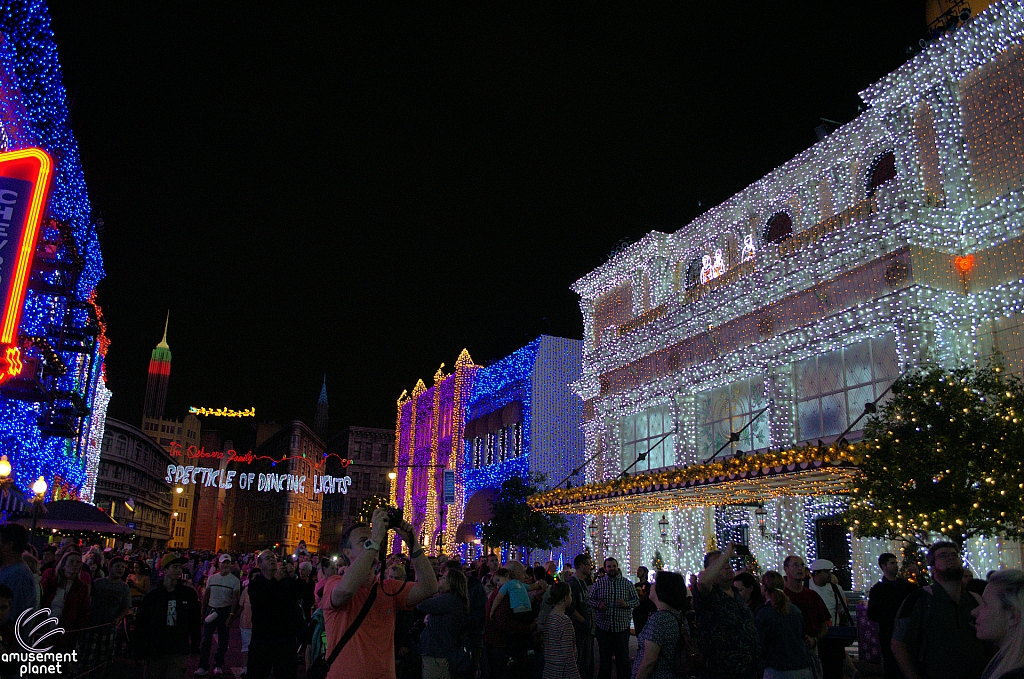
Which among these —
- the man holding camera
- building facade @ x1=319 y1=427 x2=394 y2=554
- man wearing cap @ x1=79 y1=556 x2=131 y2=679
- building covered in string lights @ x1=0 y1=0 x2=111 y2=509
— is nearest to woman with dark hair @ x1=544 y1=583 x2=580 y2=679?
the man holding camera

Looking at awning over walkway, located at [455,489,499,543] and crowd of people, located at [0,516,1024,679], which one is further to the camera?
awning over walkway, located at [455,489,499,543]

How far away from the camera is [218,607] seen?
503 inches

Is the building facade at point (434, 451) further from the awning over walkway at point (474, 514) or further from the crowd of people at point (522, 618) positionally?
the crowd of people at point (522, 618)

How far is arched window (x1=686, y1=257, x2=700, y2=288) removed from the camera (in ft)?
88.1

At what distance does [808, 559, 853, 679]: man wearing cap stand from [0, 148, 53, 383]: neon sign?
59.8 ft

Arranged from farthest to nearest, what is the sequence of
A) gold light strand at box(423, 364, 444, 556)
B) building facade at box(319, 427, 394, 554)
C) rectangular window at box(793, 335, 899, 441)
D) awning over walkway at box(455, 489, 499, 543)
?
building facade at box(319, 427, 394, 554) → gold light strand at box(423, 364, 444, 556) → awning over walkway at box(455, 489, 499, 543) → rectangular window at box(793, 335, 899, 441)

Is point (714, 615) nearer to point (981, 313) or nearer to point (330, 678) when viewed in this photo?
point (330, 678)

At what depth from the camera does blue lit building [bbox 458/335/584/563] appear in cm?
3644

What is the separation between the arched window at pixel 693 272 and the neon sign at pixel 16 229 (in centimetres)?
1982

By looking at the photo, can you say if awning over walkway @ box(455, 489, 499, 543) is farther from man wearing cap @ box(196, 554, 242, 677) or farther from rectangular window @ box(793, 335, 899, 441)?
man wearing cap @ box(196, 554, 242, 677)

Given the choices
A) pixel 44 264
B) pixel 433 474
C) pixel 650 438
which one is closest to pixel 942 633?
pixel 650 438

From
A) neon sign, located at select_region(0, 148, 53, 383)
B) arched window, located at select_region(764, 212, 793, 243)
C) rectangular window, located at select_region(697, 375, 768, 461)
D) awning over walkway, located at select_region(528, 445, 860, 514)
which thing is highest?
arched window, located at select_region(764, 212, 793, 243)

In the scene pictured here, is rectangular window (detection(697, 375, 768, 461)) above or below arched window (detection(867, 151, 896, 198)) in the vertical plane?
below

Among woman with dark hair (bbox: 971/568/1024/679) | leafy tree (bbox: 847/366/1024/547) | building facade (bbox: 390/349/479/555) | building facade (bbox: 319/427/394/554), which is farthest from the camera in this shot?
building facade (bbox: 319/427/394/554)
